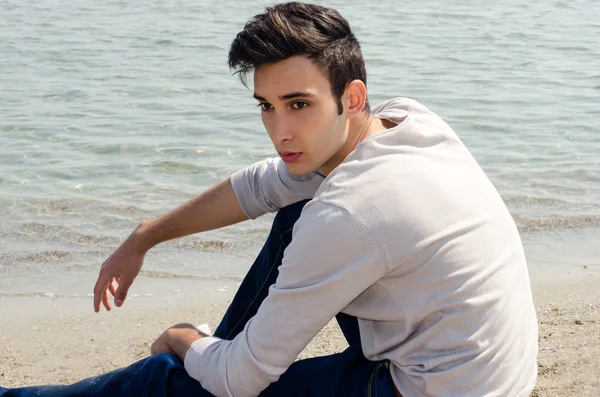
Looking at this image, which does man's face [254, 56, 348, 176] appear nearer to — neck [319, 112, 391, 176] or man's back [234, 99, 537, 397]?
neck [319, 112, 391, 176]

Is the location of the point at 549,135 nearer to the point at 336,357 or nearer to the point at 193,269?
the point at 193,269

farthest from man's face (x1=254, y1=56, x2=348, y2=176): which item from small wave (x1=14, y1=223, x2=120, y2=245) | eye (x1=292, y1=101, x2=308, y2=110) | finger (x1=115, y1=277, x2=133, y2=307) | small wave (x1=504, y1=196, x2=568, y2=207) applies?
small wave (x1=504, y1=196, x2=568, y2=207)

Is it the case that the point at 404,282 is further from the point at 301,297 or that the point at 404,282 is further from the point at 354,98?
the point at 354,98

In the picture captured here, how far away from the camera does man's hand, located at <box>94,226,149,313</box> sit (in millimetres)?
3051

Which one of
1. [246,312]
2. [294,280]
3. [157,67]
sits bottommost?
[157,67]

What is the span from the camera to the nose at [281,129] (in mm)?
2434

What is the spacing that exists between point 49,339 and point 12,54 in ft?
22.3

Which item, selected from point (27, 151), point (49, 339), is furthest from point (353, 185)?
point (27, 151)

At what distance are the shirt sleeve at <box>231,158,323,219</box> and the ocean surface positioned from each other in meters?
1.47

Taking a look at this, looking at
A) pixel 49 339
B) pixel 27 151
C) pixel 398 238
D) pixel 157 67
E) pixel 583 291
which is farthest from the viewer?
pixel 157 67

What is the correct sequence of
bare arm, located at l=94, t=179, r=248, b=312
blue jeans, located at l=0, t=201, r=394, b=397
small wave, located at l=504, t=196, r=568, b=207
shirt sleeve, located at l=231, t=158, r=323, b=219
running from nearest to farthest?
blue jeans, located at l=0, t=201, r=394, b=397 < shirt sleeve, located at l=231, t=158, r=323, b=219 < bare arm, located at l=94, t=179, r=248, b=312 < small wave, located at l=504, t=196, r=568, b=207

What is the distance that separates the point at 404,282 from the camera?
7.22 feet

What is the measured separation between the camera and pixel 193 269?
4816 mm

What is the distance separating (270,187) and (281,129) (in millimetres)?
650
